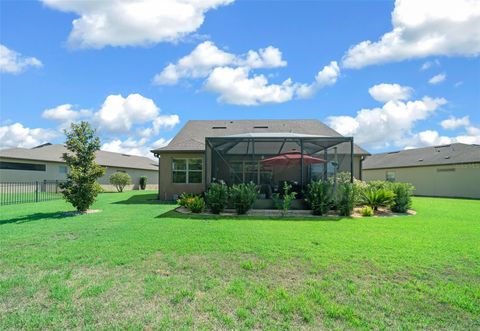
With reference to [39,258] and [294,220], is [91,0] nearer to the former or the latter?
[39,258]

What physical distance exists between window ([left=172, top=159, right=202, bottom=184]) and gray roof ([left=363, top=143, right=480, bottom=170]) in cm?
2063

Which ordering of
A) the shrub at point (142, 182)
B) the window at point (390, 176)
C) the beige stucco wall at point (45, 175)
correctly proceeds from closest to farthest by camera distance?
the beige stucco wall at point (45, 175) < the window at point (390, 176) < the shrub at point (142, 182)

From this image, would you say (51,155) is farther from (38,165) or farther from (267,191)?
(267,191)

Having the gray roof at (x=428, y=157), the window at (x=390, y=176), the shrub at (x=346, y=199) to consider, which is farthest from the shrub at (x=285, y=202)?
the window at (x=390, y=176)

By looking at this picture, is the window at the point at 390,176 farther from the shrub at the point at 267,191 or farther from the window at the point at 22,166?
the window at the point at 22,166

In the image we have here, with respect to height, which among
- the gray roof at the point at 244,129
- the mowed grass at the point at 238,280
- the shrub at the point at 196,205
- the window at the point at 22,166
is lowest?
the mowed grass at the point at 238,280

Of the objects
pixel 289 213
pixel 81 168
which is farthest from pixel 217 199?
pixel 81 168

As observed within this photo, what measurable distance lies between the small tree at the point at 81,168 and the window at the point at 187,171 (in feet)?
19.0

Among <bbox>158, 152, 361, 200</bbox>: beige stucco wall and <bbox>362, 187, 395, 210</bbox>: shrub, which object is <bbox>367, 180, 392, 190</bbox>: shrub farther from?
<bbox>158, 152, 361, 200</bbox>: beige stucco wall

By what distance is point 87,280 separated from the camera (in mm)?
4211

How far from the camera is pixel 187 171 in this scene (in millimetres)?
17594

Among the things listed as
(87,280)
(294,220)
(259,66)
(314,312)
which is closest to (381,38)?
(259,66)

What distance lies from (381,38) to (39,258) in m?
15.0

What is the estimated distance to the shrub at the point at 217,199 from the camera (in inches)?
438
